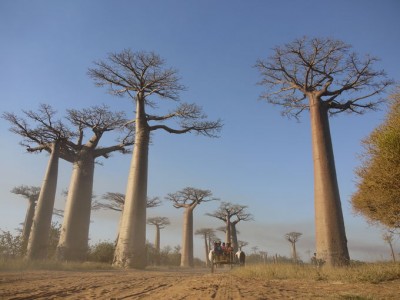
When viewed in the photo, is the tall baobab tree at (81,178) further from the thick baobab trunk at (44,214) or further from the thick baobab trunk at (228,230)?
the thick baobab trunk at (228,230)

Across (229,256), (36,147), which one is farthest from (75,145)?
(229,256)

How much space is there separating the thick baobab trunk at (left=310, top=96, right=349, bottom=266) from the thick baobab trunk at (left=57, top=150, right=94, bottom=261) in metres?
10.3

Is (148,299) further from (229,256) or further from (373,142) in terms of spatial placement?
(229,256)

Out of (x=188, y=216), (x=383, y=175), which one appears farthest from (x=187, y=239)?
(x=383, y=175)

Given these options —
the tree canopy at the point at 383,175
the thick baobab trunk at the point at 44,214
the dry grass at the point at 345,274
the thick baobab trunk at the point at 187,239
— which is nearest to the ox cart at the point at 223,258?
the dry grass at the point at 345,274

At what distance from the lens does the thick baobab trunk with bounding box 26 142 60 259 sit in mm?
12844

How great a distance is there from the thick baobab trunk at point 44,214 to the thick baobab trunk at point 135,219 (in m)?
3.68

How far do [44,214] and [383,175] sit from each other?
13073 mm

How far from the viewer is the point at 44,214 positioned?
1343 centimetres

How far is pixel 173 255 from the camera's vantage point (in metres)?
31.5

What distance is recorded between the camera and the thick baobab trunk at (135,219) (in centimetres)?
1148

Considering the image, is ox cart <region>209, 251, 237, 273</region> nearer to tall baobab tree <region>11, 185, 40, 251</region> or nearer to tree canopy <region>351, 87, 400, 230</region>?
tree canopy <region>351, 87, 400, 230</region>

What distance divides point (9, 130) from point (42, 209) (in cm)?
449

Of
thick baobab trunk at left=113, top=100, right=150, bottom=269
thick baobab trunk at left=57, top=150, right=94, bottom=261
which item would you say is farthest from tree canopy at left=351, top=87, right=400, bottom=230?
thick baobab trunk at left=57, top=150, right=94, bottom=261
